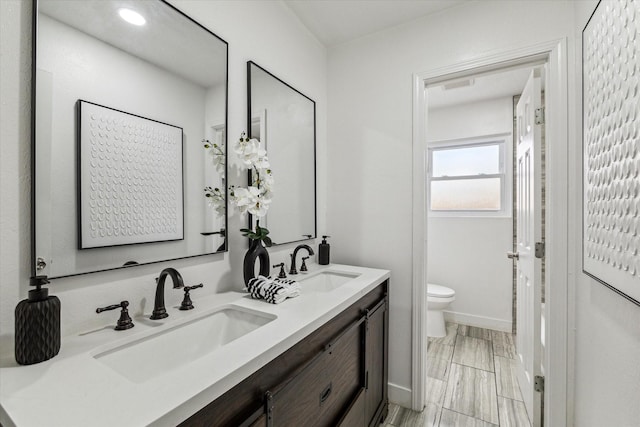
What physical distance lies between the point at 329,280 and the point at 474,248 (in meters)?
2.06

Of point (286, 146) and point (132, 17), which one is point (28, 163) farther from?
point (286, 146)

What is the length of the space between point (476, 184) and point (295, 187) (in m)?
2.35

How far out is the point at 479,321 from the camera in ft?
10.3

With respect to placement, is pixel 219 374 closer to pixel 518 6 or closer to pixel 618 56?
pixel 618 56

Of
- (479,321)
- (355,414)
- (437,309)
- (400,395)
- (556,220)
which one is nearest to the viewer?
(355,414)

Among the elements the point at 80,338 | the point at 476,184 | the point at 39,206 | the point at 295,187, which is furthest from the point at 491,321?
the point at 39,206

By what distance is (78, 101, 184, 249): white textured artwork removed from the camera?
3.02ft

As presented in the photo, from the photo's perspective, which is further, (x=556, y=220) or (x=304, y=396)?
(x=556, y=220)

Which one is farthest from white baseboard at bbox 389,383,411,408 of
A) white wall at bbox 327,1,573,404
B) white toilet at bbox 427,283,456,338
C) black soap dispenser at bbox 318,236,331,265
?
white toilet at bbox 427,283,456,338

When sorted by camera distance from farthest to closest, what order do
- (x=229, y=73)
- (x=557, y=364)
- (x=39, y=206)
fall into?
(x=557, y=364) < (x=229, y=73) < (x=39, y=206)

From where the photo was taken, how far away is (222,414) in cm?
69

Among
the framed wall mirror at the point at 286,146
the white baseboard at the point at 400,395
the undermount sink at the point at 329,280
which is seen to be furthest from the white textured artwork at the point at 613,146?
the framed wall mirror at the point at 286,146

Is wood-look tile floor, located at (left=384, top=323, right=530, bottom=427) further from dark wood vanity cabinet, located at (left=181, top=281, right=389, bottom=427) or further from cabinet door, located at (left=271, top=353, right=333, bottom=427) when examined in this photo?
A: cabinet door, located at (left=271, top=353, right=333, bottom=427)

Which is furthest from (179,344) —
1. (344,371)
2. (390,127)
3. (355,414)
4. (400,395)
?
(390,127)
